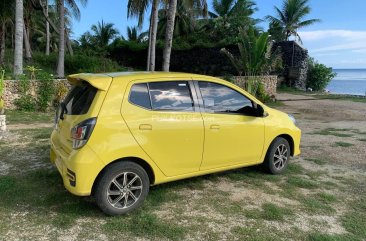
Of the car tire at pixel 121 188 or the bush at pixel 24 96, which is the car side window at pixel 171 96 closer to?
the car tire at pixel 121 188

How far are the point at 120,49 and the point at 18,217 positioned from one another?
87.6 feet

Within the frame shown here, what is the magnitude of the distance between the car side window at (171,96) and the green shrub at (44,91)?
873cm

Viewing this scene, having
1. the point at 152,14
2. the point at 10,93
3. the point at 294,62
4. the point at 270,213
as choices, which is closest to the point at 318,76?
the point at 294,62

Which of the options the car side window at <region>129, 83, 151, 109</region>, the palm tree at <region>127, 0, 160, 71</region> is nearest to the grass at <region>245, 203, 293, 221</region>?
the car side window at <region>129, 83, 151, 109</region>

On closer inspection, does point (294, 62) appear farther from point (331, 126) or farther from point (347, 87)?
point (347, 87)

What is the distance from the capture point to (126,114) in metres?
4.14

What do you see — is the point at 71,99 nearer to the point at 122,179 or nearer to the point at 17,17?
the point at 122,179

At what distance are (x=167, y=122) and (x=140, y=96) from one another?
1.48ft

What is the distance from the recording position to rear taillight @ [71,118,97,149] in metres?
3.93

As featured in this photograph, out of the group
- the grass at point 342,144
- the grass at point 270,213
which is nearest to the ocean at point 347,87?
the grass at point 342,144

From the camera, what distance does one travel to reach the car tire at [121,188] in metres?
A: 4.02

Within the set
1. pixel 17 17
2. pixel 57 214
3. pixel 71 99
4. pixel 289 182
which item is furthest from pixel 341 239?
pixel 17 17

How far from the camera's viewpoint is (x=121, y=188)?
4.14 metres

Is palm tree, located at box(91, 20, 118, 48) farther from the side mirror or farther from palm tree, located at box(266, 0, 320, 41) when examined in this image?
the side mirror
